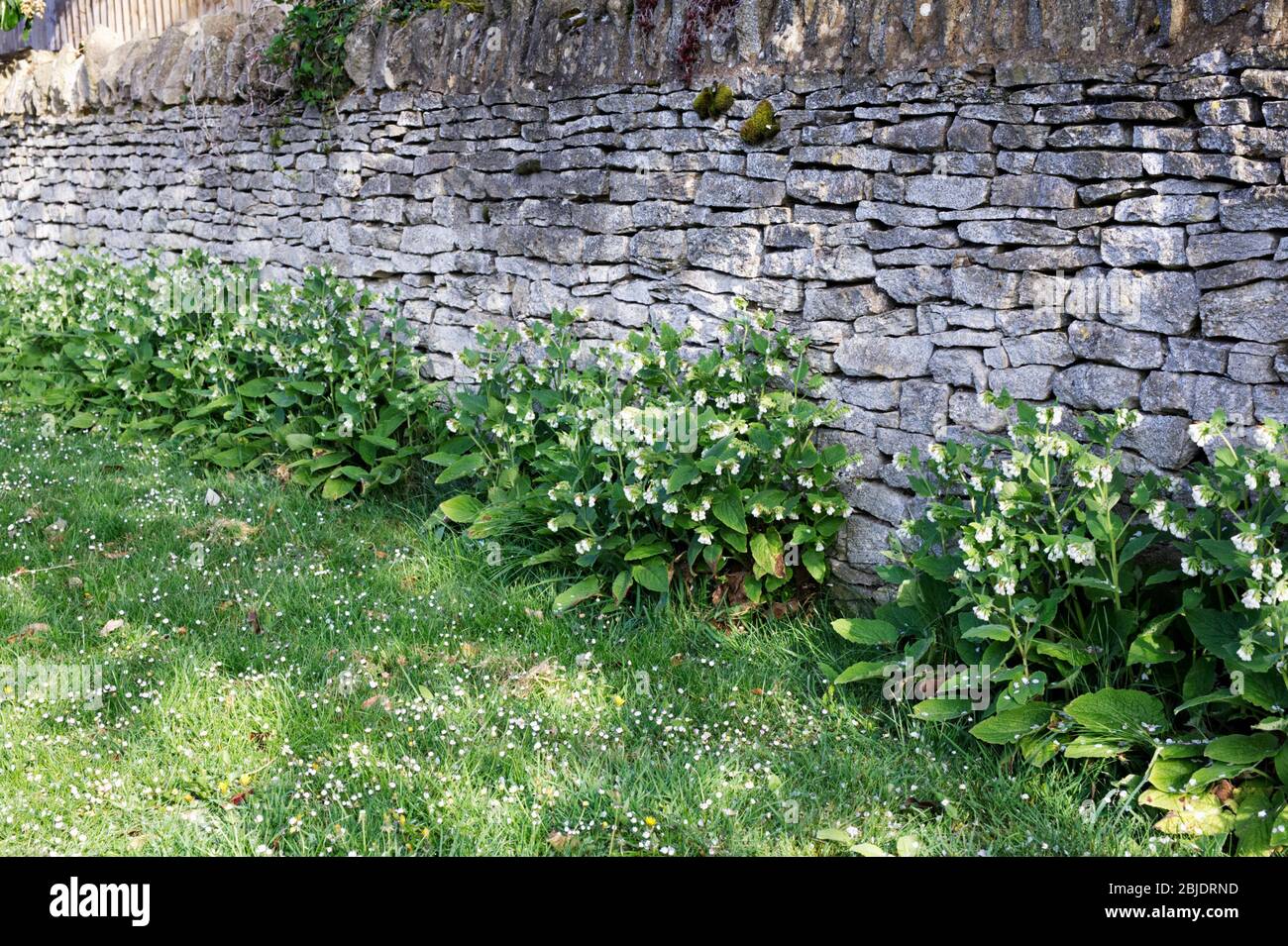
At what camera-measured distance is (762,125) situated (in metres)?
4.20

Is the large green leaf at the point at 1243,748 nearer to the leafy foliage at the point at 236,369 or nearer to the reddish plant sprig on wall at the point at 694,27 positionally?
the reddish plant sprig on wall at the point at 694,27

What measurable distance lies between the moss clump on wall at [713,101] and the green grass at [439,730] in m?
1.97

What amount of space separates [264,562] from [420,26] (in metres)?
2.98

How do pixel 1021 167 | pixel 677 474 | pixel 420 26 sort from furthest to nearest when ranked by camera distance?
pixel 420 26, pixel 677 474, pixel 1021 167

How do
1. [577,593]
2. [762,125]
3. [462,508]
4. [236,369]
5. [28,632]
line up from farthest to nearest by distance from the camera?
[236,369]
[462,508]
[762,125]
[577,593]
[28,632]

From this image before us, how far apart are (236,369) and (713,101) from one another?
3.11m

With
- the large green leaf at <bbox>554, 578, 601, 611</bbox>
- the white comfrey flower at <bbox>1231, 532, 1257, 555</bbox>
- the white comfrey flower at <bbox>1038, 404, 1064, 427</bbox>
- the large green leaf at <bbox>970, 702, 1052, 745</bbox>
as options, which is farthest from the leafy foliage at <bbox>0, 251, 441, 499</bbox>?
the white comfrey flower at <bbox>1231, 532, 1257, 555</bbox>

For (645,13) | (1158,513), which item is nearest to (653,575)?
→ (1158,513)

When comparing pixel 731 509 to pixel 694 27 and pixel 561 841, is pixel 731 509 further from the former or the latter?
pixel 694 27

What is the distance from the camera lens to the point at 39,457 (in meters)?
5.79

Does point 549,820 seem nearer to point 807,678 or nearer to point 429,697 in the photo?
point 429,697

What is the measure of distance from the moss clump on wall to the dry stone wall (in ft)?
0.14

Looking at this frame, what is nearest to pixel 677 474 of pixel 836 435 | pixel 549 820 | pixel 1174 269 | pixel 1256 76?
pixel 836 435

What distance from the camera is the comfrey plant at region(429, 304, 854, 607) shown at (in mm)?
3934
